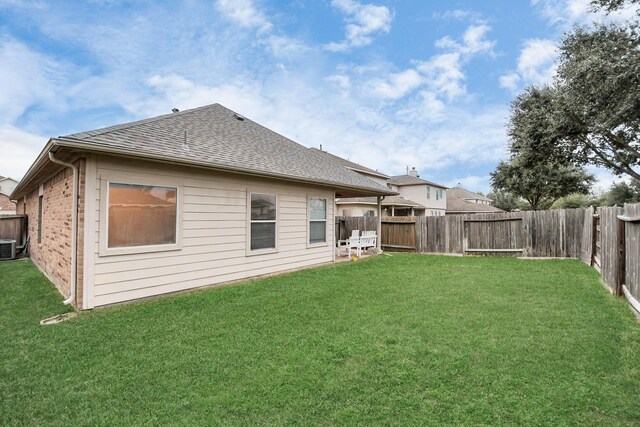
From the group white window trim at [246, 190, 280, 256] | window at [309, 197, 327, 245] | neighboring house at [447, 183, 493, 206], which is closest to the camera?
white window trim at [246, 190, 280, 256]

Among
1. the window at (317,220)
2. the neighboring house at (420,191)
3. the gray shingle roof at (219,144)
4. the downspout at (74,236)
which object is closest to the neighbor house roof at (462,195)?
the neighboring house at (420,191)

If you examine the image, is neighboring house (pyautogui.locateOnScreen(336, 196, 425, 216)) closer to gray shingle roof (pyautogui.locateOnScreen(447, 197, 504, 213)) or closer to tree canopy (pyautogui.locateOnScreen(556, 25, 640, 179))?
tree canopy (pyautogui.locateOnScreen(556, 25, 640, 179))

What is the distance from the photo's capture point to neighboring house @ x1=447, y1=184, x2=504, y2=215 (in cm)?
3821

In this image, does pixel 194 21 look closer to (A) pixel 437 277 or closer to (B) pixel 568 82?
(A) pixel 437 277

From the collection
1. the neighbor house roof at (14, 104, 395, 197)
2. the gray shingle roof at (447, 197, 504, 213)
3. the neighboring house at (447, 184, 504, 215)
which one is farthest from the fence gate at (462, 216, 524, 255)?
the gray shingle roof at (447, 197, 504, 213)

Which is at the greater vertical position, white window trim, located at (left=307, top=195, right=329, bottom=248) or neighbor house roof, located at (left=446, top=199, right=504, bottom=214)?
neighbor house roof, located at (left=446, top=199, right=504, bottom=214)

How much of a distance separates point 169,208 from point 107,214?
1070 mm

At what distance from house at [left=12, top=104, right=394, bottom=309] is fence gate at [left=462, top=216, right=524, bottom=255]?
6.14 metres

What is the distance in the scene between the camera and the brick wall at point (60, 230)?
206 inches

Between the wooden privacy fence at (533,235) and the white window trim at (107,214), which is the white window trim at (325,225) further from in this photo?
the wooden privacy fence at (533,235)

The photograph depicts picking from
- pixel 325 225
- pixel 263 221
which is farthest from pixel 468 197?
pixel 263 221

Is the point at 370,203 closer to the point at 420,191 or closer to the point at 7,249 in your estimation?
the point at 420,191

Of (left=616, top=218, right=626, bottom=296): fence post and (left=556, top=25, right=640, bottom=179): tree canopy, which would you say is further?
(left=556, top=25, right=640, bottom=179): tree canopy

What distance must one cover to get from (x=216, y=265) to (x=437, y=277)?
207 inches
